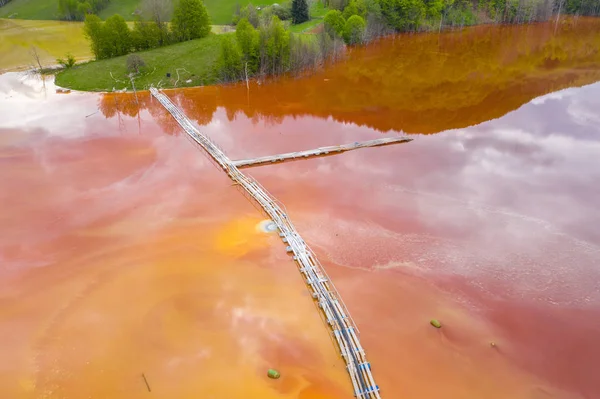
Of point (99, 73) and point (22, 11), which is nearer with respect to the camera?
point (99, 73)

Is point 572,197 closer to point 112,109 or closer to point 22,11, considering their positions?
point 112,109

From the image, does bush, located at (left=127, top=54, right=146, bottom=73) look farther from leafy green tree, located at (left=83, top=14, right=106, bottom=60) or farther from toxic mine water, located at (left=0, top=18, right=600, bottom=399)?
toxic mine water, located at (left=0, top=18, right=600, bottom=399)

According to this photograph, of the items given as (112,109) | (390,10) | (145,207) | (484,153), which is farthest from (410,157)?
Result: (390,10)

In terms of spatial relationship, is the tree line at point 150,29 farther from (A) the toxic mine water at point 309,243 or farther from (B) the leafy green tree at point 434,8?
(B) the leafy green tree at point 434,8

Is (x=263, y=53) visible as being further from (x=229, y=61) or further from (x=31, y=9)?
(x=31, y=9)

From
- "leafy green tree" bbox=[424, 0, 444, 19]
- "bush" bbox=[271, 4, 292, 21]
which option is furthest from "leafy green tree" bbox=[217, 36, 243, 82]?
"leafy green tree" bbox=[424, 0, 444, 19]

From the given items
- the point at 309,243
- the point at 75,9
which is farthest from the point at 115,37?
the point at 309,243
